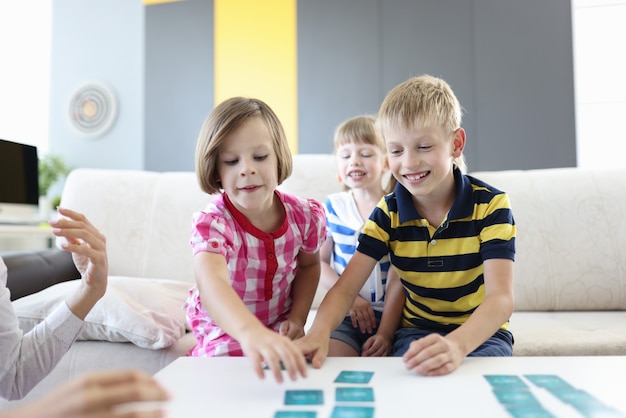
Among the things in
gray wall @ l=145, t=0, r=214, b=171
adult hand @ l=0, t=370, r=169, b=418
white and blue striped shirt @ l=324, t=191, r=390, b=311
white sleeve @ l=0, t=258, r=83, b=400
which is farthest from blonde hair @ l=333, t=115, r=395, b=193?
gray wall @ l=145, t=0, r=214, b=171

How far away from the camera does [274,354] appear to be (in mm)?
769

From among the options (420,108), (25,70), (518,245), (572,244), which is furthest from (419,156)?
(25,70)

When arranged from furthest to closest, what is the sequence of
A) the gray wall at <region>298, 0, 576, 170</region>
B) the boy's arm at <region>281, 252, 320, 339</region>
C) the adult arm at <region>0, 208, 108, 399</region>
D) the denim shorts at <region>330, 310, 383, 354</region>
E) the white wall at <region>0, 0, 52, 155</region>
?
the white wall at <region>0, 0, 52, 155</region>, the gray wall at <region>298, 0, 576, 170</region>, the denim shorts at <region>330, 310, 383, 354</region>, the boy's arm at <region>281, 252, 320, 339</region>, the adult arm at <region>0, 208, 108, 399</region>

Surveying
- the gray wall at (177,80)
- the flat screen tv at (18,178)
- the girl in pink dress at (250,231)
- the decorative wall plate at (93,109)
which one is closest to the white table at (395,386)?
the girl in pink dress at (250,231)

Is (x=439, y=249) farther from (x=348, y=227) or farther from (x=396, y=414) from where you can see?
(x=396, y=414)

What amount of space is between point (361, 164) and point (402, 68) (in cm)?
258

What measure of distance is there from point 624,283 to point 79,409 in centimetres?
200

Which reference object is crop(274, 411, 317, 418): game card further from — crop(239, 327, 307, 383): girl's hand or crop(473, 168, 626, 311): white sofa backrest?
crop(473, 168, 626, 311): white sofa backrest

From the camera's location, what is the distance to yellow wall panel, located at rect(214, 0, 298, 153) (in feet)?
14.0

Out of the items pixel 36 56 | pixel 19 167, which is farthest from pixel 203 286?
pixel 36 56

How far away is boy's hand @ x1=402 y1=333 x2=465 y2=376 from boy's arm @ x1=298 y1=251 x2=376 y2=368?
0.15 meters

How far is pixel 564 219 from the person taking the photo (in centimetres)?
197

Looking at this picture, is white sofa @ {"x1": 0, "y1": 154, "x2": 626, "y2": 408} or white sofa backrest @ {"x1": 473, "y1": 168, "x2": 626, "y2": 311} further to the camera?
white sofa backrest @ {"x1": 473, "y1": 168, "x2": 626, "y2": 311}

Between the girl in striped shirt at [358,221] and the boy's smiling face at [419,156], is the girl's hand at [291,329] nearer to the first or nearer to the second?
the girl in striped shirt at [358,221]
